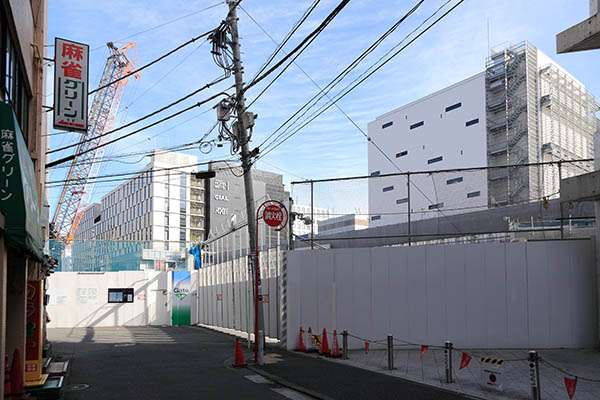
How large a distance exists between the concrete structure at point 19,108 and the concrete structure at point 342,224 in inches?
386

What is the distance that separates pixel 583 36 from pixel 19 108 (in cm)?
1417

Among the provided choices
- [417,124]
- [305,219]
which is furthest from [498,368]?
[417,124]

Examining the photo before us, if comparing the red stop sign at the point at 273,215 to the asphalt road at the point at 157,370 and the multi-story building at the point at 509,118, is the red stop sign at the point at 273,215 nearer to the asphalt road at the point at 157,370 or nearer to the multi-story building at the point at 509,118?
the asphalt road at the point at 157,370

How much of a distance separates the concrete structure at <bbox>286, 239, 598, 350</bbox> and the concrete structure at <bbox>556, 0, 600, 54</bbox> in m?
5.51

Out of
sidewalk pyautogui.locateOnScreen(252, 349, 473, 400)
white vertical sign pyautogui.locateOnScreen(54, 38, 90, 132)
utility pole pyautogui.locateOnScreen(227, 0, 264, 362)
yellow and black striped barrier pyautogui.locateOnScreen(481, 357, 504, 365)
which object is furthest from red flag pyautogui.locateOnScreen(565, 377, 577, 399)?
white vertical sign pyautogui.locateOnScreen(54, 38, 90, 132)

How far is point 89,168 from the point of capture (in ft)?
268

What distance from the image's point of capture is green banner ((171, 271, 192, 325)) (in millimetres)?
33625

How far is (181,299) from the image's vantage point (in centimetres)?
3378

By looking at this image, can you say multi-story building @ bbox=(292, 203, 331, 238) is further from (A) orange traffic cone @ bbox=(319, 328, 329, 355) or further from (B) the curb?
(B) the curb

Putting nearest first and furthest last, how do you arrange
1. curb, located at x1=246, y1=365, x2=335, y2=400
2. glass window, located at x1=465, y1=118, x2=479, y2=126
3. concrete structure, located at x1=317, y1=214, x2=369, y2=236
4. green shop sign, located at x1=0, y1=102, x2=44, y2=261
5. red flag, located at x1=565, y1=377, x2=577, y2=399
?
→ green shop sign, located at x1=0, y1=102, x2=44, y2=261
red flag, located at x1=565, y1=377, x2=577, y2=399
curb, located at x1=246, y1=365, x2=335, y2=400
concrete structure, located at x1=317, y1=214, x2=369, y2=236
glass window, located at x1=465, y1=118, x2=479, y2=126

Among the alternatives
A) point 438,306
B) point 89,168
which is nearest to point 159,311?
point 438,306

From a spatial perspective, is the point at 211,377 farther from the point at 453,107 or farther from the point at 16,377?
the point at 453,107

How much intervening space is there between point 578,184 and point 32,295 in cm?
1432

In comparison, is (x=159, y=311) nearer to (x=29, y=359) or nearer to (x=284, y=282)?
(x=284, y=282)
